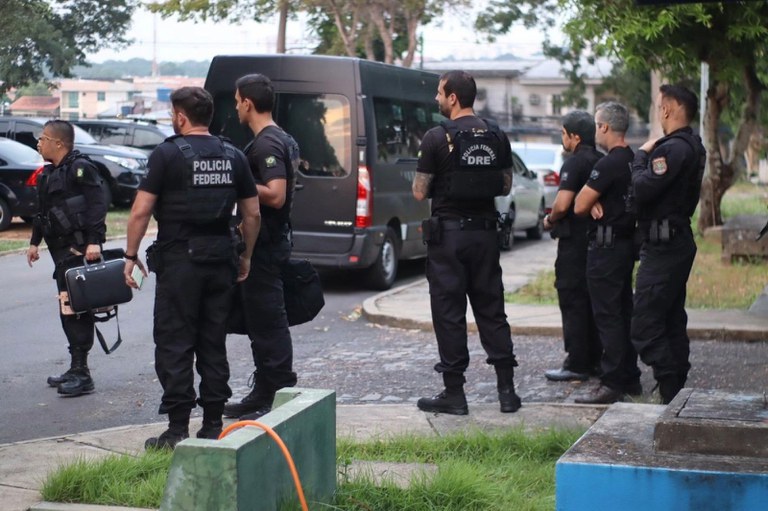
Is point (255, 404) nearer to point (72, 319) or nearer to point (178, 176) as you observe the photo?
point (72, 319)

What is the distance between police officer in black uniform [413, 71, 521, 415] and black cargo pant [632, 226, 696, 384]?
763 mm

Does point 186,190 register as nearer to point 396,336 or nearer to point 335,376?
point 335,376

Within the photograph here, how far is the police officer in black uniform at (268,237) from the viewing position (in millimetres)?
6594

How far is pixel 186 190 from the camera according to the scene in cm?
587

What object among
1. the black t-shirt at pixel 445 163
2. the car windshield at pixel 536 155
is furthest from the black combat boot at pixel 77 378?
the car windshield at pixel 536 155

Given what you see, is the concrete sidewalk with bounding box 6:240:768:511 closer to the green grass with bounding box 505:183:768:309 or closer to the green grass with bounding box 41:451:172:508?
the green grass with bounding box 41:451:172:508

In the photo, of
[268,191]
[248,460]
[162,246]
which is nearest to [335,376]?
[268,191]

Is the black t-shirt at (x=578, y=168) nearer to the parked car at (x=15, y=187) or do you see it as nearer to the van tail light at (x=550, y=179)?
the parked car at (x=15, y=187)

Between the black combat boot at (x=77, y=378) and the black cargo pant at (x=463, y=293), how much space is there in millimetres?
2408

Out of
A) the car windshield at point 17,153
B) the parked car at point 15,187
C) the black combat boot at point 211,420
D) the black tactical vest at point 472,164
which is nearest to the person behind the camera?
the black combat boot at point 211,420

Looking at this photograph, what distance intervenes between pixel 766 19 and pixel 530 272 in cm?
411

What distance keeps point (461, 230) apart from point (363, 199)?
5.80 metres

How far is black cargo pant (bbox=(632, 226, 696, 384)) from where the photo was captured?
6812 millimetres

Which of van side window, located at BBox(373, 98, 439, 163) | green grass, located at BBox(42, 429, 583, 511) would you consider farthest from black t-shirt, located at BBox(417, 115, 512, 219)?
van side window, located at BBox(373, 98, 439, 163)
